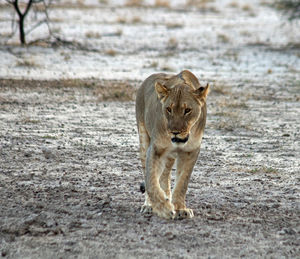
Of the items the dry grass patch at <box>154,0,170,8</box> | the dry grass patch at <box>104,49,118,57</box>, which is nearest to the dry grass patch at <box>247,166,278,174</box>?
the dry grass patch at <box>104,49,118,57</box>

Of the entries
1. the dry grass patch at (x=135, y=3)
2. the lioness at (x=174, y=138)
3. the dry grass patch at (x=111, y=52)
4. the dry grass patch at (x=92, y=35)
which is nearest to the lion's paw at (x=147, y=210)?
the lioness at (x=174, y=138)

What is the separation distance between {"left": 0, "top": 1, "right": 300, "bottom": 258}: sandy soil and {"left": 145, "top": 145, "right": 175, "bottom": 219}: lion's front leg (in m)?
0.10

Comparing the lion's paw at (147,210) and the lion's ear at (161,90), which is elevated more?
the lion's ear at (161,90)

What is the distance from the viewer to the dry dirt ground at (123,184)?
5766 mm

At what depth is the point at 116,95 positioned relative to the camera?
1420 centimetres

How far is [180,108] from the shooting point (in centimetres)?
610

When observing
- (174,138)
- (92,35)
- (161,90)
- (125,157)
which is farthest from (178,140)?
(92,35)

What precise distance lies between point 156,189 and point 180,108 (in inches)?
31.1

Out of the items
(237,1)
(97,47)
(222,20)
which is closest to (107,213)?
(97,47)

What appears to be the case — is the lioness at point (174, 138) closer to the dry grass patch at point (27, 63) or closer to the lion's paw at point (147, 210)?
the lion's paw at point (147, 210)

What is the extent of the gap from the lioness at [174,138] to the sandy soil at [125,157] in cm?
18

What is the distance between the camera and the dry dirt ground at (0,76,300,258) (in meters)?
5.77

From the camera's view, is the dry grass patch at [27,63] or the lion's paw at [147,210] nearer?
the lion's paw at [147,210]

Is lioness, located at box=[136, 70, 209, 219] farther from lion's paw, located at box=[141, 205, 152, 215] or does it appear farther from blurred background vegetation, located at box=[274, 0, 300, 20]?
blurred background vegetation, located at box=[274, 0, 300, 20]
